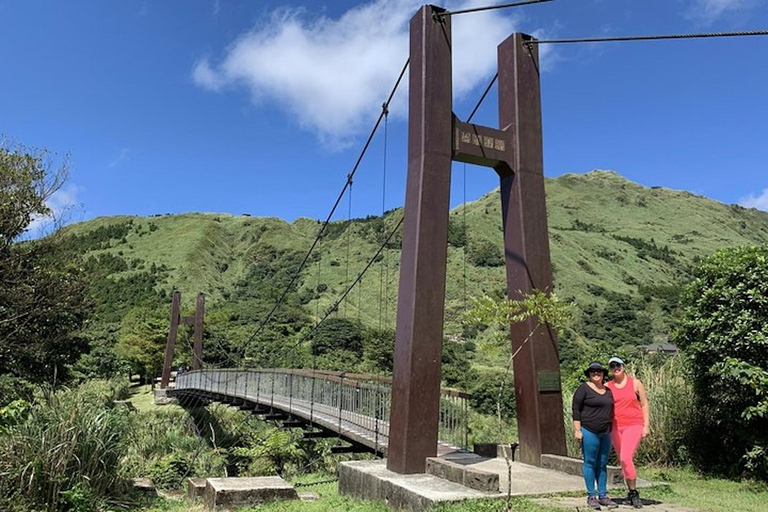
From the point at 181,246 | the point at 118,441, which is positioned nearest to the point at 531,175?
the point at 118,441

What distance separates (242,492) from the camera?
16.7 ft

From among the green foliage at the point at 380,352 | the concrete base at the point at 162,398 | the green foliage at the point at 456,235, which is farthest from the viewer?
the green foliage at the point at 456,235

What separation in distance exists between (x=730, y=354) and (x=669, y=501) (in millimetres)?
2334

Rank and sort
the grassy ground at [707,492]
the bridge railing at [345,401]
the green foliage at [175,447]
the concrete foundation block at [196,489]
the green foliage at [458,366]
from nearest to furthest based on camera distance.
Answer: the grassy ground at [707,492]
the concrete foundation block at [196,489]
the bridge railing at [345,401]
the green foliage at [175,447]
the green foliage at [458,366]

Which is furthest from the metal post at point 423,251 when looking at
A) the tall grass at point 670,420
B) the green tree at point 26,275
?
the green tree at point 26,275

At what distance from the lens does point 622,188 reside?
111 meters

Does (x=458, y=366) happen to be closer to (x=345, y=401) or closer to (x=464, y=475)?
(x=345, y=401)

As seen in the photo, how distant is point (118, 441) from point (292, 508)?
87.3 inches

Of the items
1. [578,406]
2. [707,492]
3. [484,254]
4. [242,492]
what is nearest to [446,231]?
[578,406]

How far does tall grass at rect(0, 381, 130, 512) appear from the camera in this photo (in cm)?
497

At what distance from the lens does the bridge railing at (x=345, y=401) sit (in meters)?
7.64

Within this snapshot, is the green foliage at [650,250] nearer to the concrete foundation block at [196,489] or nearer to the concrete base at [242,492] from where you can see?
the concrete foundation block at [196,489]

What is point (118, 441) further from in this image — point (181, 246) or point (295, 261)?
point (181, 246)

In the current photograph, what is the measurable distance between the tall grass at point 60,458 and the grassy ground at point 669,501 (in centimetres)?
70
